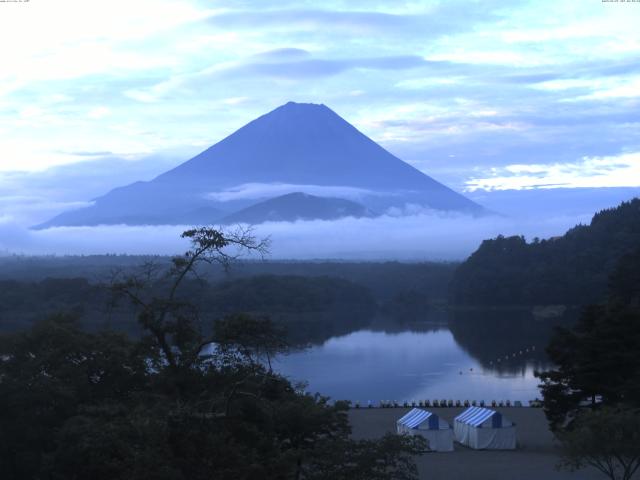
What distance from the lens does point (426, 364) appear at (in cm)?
2755

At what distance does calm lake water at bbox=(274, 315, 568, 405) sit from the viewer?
21.9 meters

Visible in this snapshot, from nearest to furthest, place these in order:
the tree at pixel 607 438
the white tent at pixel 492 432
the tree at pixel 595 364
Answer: the tree at pixel 607 438, the tree at pixel 595 364, the white tent at pixel 492 432

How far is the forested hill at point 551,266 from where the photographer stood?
1913 inches

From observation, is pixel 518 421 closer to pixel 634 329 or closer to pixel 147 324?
pixel 634 329

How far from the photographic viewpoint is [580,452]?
9.35 meters

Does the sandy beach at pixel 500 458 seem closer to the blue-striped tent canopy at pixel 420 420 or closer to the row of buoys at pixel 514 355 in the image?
the blue-striped tent canopy at pixel 420 420

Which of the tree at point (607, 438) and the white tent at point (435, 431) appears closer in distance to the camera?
the tree at point (607, 438)

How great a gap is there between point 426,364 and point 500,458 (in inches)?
585

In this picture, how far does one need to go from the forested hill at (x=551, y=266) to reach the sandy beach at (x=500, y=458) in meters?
32.1

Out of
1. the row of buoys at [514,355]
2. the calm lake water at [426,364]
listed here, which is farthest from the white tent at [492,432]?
the row of buoys at [514,355]

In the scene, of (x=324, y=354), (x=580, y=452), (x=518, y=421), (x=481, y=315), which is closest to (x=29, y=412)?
(x=580, y=452)

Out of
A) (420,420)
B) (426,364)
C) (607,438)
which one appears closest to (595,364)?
(420,420)

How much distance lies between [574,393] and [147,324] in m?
7.35

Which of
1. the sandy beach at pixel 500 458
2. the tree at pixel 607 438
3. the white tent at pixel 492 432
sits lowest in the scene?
the sandy beach at pixel 500 458
